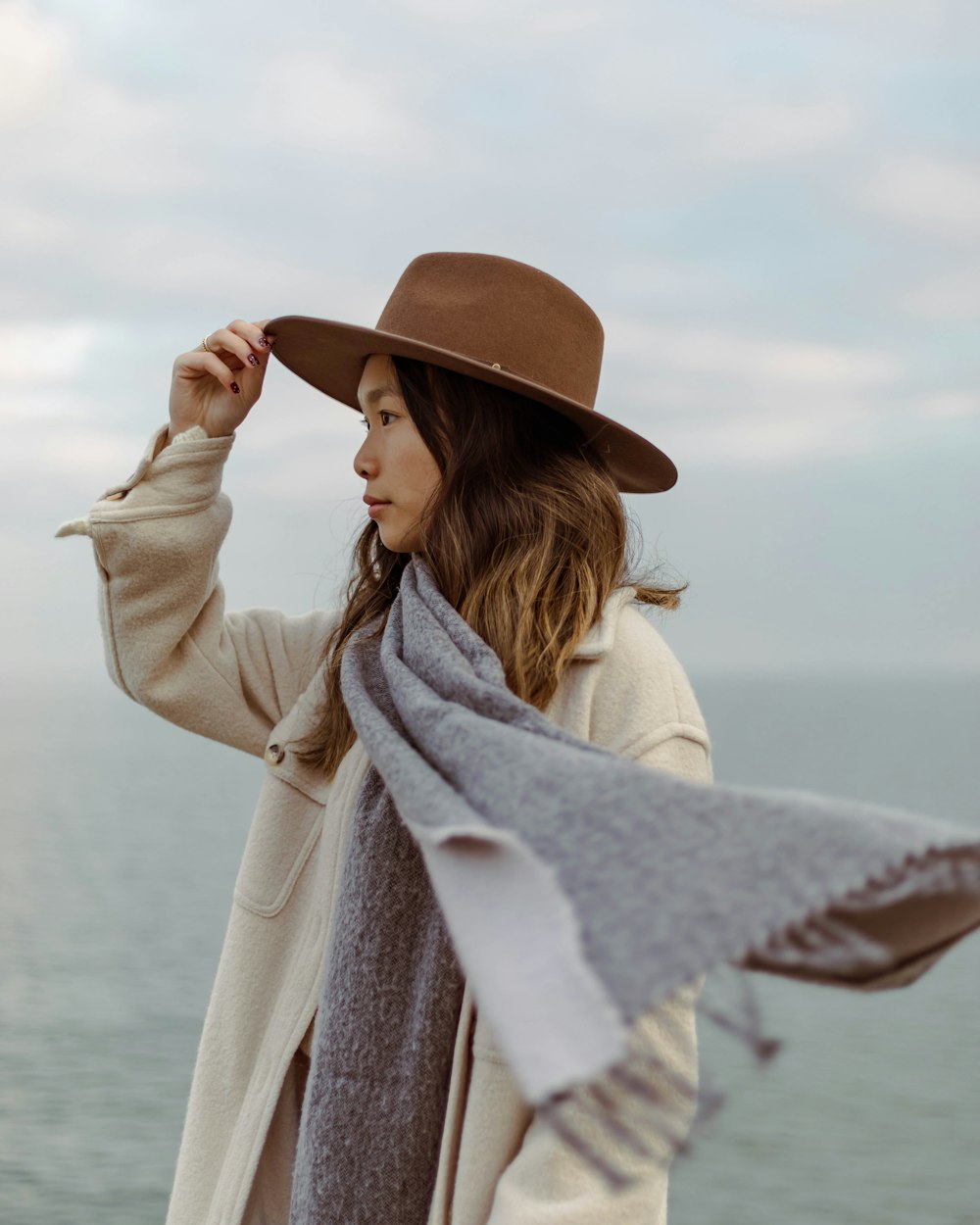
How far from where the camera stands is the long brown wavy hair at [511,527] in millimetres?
1500

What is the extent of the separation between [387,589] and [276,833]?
13.7 inches

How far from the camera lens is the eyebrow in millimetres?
1612

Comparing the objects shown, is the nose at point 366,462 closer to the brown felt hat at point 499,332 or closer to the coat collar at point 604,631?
the brown felt hat at point 499,332

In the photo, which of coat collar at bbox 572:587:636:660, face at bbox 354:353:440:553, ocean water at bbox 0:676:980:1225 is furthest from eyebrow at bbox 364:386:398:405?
ocean water at bbox 0:676:980:1225

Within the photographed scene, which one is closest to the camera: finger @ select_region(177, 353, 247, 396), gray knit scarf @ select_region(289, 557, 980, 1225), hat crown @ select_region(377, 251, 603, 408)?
gray knit scarf @ select_region(289, 557, 980, 1225)

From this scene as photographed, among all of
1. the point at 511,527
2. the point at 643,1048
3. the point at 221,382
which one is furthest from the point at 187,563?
the point at 643,1048

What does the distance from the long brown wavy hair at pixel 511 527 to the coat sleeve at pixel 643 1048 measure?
10cm

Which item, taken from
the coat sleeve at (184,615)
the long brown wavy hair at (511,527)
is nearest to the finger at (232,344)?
the coat sleeve at (184,615)

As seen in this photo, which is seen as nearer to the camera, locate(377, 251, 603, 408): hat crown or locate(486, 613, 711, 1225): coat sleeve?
locate(486, 613, 711, 1225): coat sleeve

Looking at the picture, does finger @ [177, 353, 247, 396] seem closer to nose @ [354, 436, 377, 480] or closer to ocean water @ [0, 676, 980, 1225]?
nose @ [354, 436, 377, 480]

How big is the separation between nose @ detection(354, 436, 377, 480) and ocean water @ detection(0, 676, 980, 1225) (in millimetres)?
757

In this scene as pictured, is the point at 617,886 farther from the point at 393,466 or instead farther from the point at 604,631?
the point at 393,466

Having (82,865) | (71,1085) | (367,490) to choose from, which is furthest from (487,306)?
(82,865)

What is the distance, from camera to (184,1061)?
8.60m
